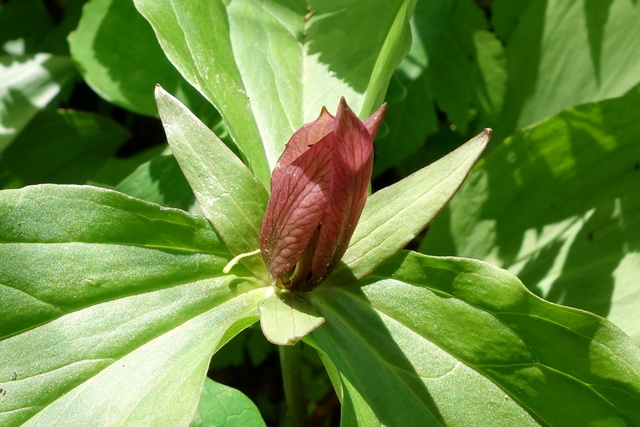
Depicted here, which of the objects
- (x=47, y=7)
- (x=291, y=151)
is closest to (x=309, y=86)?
(x=291, y=151)


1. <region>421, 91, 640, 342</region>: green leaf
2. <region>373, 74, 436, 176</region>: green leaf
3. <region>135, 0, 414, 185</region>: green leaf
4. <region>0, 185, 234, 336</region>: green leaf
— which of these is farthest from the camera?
<region>373, 74, 436, 176</region>: green leaf

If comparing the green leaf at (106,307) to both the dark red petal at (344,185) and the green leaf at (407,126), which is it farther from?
the green leaf at (407,126)

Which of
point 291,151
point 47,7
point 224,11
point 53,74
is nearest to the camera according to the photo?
point 291,151

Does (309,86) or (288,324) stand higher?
(309,86)

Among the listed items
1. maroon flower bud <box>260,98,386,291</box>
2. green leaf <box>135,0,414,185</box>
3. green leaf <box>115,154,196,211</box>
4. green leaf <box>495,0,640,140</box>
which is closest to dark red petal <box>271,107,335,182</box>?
maroon flower bud <box>260,98,386,291</box>

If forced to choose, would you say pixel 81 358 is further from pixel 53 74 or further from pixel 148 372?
pixel 53 74

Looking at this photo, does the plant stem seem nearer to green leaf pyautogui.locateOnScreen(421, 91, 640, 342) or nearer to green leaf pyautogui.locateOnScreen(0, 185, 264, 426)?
green leaf pyautogui.locateOnScreen(0, 185, 264, 426)

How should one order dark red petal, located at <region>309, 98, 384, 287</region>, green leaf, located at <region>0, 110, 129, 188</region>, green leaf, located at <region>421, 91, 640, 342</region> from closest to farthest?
dark red petal, located at <region>309, 98, 384, 287</region> → green leaf, located at <region>421, 91, 640, 342</region> → green leaf, located at <region>0, 110, 129, 188</region>
